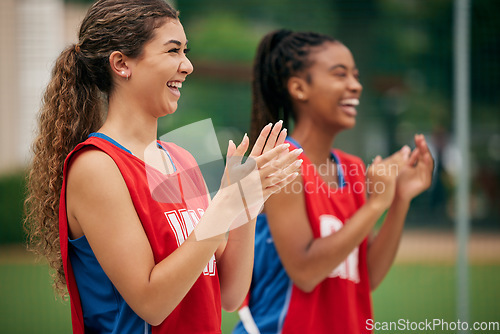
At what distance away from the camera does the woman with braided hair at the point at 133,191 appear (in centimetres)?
137

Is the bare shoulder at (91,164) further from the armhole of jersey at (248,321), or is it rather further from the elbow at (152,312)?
the armhole of jersey at (248,321)

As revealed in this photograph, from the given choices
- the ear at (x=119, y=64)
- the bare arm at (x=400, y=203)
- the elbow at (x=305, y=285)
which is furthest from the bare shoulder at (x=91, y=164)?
the bare arm at (x=400, y=203)

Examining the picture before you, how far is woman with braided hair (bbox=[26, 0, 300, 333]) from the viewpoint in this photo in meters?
1.37

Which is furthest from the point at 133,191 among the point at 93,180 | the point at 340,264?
the point at 340,264

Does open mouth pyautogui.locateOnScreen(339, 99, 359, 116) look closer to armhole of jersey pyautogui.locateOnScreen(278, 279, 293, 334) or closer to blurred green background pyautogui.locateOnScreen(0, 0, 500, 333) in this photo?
armhole of jersey pyautogui.locateOnScreen(278, 279, 293, 334)

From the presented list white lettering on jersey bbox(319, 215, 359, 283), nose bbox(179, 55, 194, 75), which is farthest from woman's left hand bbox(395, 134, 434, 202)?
nose bbox(179, 55, 194, 75)

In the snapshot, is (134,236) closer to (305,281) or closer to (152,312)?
(152,312)

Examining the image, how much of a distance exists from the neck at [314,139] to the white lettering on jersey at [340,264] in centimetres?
27

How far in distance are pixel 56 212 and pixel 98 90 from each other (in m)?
0.39

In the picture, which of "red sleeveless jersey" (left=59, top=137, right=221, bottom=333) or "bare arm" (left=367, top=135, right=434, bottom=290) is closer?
"red sleeveless jersey" (left=59, top=137, right=221, bottom=333)

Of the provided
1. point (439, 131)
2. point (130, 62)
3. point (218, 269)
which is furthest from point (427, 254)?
point (130, 62)

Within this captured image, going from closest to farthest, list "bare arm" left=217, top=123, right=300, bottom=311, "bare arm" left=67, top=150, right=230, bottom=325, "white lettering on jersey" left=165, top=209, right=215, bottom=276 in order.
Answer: "bare arm" left=67, top=150, right=230, bottom=325 < "white lettering on jersey" left=165, top=209, right=215, bottom=276 < "bare arm" left=217, top=123, right=300, bottom=311

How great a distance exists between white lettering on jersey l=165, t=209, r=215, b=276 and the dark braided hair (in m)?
0.83

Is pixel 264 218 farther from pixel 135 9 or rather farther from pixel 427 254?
pixel 427 254
